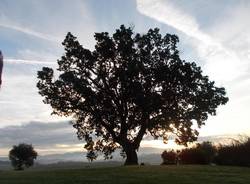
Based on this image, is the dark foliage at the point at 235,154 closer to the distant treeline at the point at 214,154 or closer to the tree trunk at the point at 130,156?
the distant treeline at the point at 214,154

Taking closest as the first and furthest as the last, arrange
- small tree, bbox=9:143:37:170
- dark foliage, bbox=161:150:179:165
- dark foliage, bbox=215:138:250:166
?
dark foliage, bbox=215:138:250:166 < dark foliage, bbox=161:150:179:165 < small tree, bbox=9:143:37:170

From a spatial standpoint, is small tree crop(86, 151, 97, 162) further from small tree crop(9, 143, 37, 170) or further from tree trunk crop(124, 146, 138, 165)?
small tree crop(9, 143, 37, 170)

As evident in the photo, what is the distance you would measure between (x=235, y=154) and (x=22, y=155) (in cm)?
3493

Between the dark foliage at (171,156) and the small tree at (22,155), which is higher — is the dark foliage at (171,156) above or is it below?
below

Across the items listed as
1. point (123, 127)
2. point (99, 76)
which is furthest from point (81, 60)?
point (123, 127)

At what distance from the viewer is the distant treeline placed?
158 ft

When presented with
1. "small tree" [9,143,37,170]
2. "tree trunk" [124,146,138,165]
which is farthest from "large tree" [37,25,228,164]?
"small tree" [9,143,37,170]

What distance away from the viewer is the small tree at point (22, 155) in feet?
236

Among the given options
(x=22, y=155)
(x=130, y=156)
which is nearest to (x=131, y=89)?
(x=130, y=156)

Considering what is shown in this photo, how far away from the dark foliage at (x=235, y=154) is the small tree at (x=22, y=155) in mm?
31367

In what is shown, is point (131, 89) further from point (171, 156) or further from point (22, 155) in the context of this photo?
point (22, 155)

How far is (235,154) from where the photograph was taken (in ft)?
160

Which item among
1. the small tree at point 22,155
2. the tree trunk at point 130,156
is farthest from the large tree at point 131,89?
the small tree at point 22,155

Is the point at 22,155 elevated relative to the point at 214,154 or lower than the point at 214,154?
elevated
